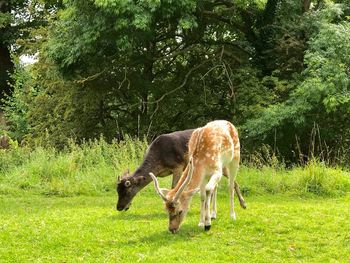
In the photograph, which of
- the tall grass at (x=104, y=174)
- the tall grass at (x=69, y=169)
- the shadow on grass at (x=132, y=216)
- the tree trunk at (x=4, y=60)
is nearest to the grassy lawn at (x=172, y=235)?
the shadow on grass at (x=132, y=216)

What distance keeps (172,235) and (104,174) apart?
570 cm

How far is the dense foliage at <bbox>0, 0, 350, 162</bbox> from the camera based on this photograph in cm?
1516

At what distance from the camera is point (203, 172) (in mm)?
7742

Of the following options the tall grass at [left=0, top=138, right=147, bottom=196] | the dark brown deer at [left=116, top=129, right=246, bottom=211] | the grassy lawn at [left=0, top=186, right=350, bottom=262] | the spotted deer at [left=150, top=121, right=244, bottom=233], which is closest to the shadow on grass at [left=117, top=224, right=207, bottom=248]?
the grassy lawn at [left=0, top=186, right=350, bottom=262]

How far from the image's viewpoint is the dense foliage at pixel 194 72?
15.2 meters

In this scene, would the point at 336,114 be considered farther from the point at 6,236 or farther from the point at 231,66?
the point at 6,236

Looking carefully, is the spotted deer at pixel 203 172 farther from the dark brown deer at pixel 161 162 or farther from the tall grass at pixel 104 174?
the tall grass at pixel 104 174

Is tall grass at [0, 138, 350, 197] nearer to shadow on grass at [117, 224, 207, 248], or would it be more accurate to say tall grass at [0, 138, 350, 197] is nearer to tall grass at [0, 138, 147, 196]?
tall grass at [0, 138, 147, 196]

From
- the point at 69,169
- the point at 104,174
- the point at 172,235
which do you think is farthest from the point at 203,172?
the point at 69,169

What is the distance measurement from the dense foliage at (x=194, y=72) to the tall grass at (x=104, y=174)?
2273mm

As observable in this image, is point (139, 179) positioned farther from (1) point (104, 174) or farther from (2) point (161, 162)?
(1) point (104, 174)

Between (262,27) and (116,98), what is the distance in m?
5.57

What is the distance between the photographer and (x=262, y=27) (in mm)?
17984

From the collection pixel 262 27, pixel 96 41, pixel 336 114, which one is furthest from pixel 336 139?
pixel 96 41
